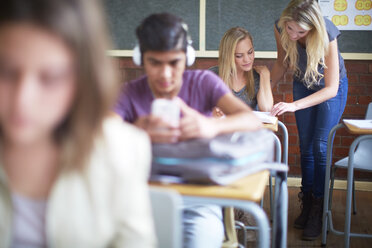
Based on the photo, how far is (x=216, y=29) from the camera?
12.0 feet

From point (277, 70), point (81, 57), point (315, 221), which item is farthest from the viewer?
point (277, 70)

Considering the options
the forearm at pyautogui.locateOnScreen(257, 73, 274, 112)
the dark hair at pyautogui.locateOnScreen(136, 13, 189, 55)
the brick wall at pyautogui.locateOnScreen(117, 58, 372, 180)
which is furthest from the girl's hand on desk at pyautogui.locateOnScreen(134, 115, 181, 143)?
the brick wall at pyautogui.locateOnScreen(117, 58, 372, 180)

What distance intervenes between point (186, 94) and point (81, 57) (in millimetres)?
858

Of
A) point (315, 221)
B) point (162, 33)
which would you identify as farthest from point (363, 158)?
point (162, 33)

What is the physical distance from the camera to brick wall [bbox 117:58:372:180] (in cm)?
352

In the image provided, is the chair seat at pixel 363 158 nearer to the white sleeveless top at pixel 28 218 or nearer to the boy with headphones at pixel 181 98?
the boy with headphones at pixel 181 98

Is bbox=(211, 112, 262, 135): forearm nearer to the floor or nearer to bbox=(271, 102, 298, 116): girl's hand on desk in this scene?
bbox=(271, 102, 298, 116): girl's hand on desk

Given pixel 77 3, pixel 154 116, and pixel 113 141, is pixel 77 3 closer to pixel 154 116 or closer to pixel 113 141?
pixel 113 141

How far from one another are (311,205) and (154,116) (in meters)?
1.83

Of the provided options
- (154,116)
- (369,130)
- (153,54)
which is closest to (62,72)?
(154,116)

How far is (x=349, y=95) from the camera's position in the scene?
3559mm

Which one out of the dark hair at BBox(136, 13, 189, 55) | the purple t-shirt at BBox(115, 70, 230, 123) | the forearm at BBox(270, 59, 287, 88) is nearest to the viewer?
the dark hair at BBox(136, 13, 189, 55)

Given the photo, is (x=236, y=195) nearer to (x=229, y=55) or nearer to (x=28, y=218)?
(x=28, y=218)

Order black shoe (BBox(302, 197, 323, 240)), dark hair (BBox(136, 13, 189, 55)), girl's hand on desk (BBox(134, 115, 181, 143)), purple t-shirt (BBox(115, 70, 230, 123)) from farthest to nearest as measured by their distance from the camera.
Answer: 1. black shoe (BBox(302, 197, 323, 240))
2. purple t-shirt (BBox(115, 70, 230, 123))
3. dark hair (BBox(136, 13, 189, 55))
4. girl's hand on desk (BBox(134, 115, 181, 143))
